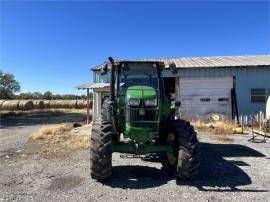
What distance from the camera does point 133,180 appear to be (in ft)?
23.6

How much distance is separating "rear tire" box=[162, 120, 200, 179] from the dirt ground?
25 centimetres

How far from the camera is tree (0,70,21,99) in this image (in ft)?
183

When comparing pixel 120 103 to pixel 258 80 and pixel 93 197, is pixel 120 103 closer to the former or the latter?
pixel 93 197

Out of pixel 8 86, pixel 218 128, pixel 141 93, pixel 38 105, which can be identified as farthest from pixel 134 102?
pixel 8 86

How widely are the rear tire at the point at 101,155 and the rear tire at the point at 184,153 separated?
148 centimetres

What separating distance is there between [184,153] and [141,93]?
5.28 feet

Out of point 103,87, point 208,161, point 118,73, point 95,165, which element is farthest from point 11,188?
point 103,87

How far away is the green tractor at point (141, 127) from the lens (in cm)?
689

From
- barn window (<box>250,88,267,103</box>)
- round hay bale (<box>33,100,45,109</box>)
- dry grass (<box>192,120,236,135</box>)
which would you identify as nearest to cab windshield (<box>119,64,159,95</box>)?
dry grass (<box>192,120,236,135</box>)

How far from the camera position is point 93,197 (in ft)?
19.9

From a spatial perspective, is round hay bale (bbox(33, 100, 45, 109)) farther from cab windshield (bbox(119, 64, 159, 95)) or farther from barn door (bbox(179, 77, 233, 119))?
cab windshield (bbox(119, 64, 159, 95))

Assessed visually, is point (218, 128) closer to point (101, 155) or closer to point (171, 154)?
point (171, 154)

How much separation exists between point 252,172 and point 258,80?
1354 centimetres

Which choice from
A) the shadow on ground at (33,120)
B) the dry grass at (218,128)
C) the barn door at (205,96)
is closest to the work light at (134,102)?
the dry grass at (218,128)
